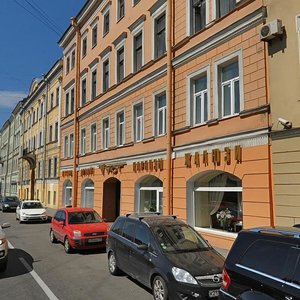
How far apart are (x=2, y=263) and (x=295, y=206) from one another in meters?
7.52

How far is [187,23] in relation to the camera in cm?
1445

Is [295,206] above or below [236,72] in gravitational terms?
below

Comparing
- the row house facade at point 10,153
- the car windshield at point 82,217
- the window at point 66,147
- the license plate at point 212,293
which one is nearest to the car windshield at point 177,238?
the license plate at point 212,293

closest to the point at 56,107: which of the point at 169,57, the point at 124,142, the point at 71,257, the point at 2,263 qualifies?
the point at 124,142

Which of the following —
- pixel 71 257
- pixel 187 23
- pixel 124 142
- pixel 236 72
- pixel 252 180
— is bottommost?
pixel 71 257

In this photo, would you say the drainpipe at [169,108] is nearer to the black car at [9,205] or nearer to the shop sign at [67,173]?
the shop sign at [67,173]

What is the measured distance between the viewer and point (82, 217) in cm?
1391

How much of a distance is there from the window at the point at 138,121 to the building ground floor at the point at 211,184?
1080 mm

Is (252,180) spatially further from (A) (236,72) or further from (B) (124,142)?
(B) (124,142)

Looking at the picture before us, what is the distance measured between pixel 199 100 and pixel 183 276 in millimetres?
8593

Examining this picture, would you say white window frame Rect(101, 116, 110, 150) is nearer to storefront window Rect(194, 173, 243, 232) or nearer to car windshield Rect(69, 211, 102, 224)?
car windshield Rect(69, 211, 102, 224)

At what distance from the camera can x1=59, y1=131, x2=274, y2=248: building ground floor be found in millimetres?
10688

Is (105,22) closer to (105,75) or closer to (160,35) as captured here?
(105,75)

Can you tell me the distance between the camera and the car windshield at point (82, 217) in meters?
13.6
